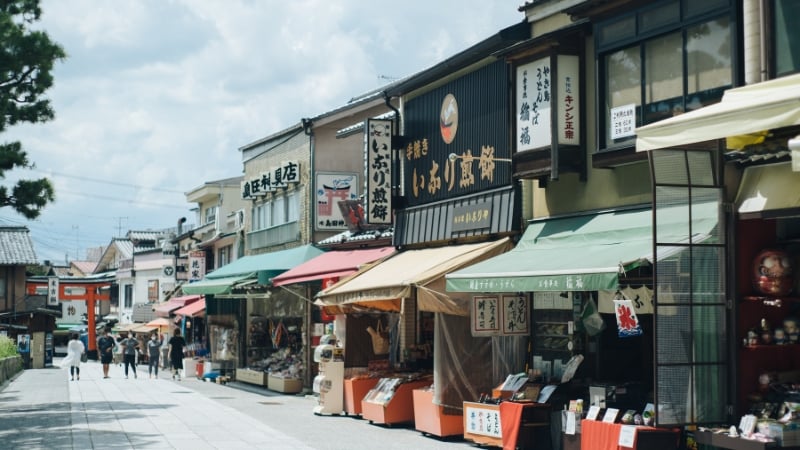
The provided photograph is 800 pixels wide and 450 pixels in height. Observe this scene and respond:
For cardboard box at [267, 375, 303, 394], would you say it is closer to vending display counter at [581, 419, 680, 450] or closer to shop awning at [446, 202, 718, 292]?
shop awning at [446, 202, 718, 292]

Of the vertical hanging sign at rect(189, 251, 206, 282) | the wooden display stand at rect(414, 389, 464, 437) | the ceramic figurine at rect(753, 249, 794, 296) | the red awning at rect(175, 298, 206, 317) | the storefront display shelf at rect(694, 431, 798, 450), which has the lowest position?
the wooden display stand at rect(414, 389, 464, 437)

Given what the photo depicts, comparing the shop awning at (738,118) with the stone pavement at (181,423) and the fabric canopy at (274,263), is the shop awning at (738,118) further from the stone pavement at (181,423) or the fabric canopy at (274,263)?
the fabric canopy at (274,263)

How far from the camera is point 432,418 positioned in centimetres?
1866

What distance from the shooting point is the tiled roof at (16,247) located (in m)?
61.4

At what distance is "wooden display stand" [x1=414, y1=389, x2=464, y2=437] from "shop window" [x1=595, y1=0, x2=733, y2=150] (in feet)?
19.7

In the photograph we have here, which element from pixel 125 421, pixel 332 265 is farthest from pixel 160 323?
pixel 125 421

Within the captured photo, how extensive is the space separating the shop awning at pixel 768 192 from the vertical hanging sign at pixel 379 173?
11.5m

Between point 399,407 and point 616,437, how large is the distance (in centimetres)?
768

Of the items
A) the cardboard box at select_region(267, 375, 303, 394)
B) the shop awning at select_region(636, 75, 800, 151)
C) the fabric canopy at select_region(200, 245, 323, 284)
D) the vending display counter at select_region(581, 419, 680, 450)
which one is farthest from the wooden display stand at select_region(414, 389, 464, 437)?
the cardboard box at select_region(267, 375, 303, 394)

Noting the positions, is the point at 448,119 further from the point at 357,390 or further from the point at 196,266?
the point at 196,266

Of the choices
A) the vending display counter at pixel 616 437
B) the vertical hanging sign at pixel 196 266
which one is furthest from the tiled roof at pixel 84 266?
the vending display counter at pixel 616 437

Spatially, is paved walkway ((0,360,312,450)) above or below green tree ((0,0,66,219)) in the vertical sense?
below

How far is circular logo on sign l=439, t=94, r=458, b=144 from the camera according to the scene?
20.4 metres

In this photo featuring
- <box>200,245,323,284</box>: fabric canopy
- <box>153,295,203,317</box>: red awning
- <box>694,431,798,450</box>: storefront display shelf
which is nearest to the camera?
<box>694,431,798,450</box>: storefront display shelf
